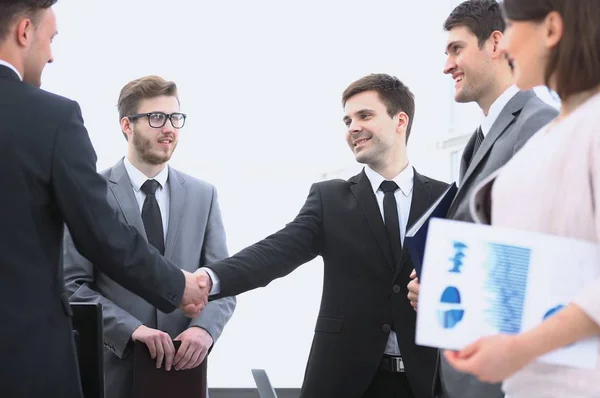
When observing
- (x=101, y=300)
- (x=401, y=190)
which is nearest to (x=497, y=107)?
(x=401, y=190)

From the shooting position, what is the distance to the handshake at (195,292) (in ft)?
7.99

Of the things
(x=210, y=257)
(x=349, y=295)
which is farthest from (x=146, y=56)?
(x=349, y=295)

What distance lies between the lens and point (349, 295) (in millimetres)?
2611

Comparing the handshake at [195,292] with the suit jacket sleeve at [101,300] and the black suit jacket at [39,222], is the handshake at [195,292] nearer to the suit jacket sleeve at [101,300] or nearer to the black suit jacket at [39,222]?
the suit jacket sleeve at [101,300]

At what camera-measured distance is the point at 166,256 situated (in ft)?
9.60

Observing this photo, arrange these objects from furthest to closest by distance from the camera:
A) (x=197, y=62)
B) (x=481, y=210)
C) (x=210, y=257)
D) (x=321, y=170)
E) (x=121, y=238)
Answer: (x=321, y=170) → (x=197, y=62) → (x=210, y=257) → (x=121, y=238) → (x=481, y=210)

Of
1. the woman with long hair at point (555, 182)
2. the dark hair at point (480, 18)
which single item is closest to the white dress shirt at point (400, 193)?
the dark hair at point (480, 18)

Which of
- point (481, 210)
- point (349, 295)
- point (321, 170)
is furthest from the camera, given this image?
point (321, 170)

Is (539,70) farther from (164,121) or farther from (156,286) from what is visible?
(164,121)

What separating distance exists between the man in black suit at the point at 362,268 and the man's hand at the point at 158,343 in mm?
243

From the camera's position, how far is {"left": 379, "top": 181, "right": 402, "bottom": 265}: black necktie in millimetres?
2646

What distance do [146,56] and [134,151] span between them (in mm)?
2551

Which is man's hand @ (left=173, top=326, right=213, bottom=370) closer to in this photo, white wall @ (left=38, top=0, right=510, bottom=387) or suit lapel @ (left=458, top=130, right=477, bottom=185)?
suit lapel @ (left=458, top=130, right=477, bottom=185)

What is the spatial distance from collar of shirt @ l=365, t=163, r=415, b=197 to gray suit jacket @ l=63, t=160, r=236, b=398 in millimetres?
661
